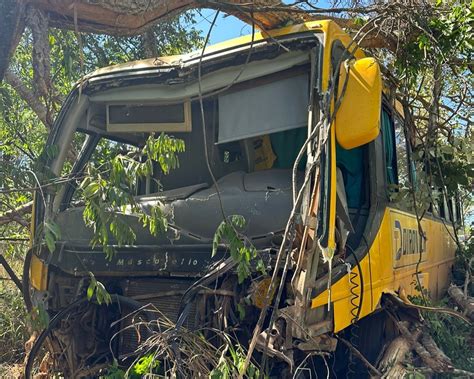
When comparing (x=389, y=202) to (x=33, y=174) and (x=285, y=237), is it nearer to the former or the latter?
(x=285, y=237)

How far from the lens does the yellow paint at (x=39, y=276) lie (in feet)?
12.2

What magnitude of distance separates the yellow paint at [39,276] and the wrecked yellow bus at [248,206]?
1 centimetres

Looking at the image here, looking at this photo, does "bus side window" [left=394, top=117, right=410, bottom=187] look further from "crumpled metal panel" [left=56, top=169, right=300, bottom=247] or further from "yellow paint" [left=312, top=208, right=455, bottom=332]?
"crumpled metal panel" [left=56, top=169, right=300, bottom=247]

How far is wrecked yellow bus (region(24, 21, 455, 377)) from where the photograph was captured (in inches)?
115

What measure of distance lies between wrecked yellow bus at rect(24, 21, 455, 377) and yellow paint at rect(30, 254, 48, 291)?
0.03ft

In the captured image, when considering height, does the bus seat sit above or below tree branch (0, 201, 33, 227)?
above

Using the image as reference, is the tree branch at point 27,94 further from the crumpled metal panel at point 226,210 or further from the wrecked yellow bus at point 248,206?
the crumpled metal panel at point 226,210

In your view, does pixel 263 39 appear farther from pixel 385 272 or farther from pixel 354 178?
pixel 385 272

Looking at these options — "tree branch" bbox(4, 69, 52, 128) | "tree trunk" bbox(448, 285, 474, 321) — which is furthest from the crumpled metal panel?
"tree trunk" bbox(448, 285, 474, 321)

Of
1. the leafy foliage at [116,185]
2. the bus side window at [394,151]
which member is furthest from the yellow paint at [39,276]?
the bus side window at [394,151]

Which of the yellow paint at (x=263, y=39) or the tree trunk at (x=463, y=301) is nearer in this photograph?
the yellow paint at (x=263, y=39)

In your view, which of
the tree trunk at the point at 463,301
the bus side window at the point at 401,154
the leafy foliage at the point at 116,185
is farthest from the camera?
the tree trunk at the point at 463,301

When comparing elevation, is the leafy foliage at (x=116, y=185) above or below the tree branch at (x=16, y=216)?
above

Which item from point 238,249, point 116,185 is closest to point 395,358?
point 238,249
